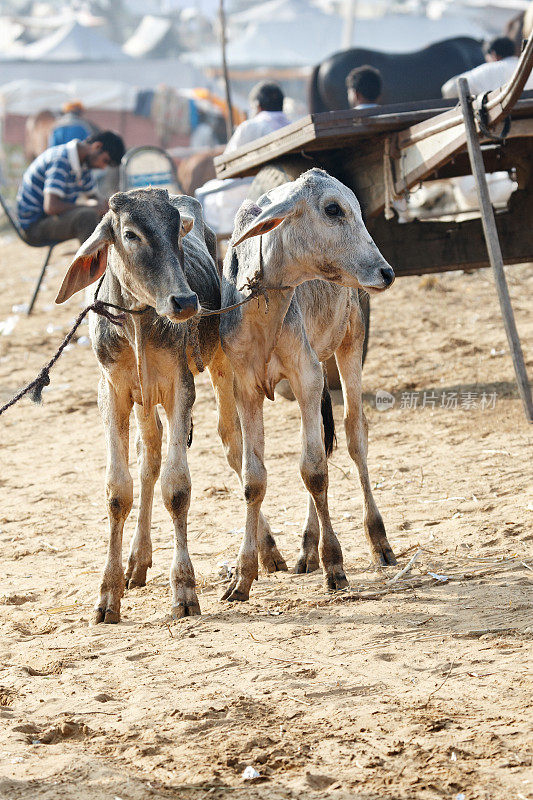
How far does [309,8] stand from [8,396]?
3751 cm

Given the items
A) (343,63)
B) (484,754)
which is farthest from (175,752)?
(343,63)

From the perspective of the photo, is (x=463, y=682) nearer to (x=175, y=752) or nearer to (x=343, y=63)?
(x=175, y=752)

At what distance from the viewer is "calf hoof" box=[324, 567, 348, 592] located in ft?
16.2

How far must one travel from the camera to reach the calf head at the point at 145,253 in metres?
4.41

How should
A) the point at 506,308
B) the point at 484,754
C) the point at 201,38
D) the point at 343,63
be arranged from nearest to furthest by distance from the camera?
the point at 484,754 → the point at 506,308 → the point at 343,63 → the point at 201,38

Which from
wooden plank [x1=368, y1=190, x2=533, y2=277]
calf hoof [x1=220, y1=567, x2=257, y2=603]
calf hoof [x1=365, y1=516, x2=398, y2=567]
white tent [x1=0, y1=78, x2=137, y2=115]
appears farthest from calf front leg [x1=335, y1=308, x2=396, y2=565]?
white tent [x1=0, y1=78, x2=137, y2=115]

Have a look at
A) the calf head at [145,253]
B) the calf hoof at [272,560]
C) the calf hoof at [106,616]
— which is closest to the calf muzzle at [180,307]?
the calf head at [145,253]

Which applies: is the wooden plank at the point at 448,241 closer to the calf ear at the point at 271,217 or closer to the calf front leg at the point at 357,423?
the calf front leg at the point at 357,423

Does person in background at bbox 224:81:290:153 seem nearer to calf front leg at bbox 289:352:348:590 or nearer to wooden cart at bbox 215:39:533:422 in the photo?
wooden cart at bbox 215:39:533:422

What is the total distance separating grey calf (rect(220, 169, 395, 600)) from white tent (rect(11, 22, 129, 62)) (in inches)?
1274

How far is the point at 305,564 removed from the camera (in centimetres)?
539

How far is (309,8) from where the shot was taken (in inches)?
1700

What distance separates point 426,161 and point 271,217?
85.5 inches

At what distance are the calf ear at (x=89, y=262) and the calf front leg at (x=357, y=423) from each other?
4.98 feet
